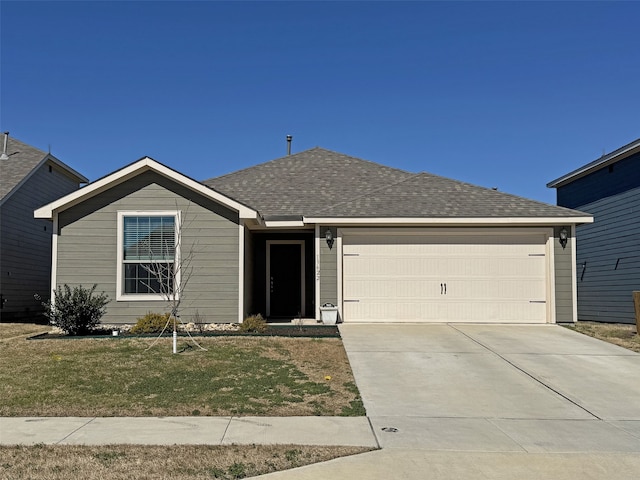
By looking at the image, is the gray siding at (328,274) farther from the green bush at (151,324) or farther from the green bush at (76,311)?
the green bush at (76,311)

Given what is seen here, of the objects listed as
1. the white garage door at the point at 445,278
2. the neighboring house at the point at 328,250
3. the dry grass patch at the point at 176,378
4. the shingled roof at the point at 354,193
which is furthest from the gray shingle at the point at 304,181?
the dry grass patch at the point at 176,378

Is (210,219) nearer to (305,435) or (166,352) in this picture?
(166,352)

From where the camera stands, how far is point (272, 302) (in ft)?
53.7

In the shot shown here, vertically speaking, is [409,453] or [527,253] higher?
[527,253]

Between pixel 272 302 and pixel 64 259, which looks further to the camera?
pixel 272 302

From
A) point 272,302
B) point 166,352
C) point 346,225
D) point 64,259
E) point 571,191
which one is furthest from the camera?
point 571,191

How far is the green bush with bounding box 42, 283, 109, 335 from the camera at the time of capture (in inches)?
465

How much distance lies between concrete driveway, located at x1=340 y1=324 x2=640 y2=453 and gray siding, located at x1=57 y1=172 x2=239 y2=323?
10.5 ft

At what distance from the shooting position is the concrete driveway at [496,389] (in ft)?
20.5

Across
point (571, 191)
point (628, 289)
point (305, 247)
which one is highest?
point (571, 191)

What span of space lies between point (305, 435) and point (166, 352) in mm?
4687

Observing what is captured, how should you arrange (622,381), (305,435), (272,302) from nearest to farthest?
(305,435)
(622,381)
(272,302)

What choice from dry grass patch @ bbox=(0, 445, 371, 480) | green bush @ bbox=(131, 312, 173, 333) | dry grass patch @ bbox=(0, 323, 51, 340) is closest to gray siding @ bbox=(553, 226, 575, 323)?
green bush @ bbox=(131, 312, 173, 333)

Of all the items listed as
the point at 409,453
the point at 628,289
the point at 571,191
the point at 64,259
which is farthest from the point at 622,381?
the point at 571,191
